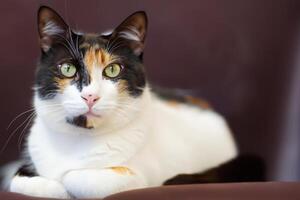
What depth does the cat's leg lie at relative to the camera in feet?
3.11

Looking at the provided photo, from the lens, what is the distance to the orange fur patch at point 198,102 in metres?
1.23

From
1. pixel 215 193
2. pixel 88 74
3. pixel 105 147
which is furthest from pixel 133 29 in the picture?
pixel 215 193

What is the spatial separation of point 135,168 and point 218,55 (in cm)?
38

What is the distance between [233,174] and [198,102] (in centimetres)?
20

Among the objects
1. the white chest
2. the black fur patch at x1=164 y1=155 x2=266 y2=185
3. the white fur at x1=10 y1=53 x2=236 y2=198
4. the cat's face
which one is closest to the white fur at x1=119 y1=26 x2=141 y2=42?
the cat's face

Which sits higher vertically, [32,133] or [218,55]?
[218,55]

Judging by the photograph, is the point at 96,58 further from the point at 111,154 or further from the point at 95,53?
the point at 111,154

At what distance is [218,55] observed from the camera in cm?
121

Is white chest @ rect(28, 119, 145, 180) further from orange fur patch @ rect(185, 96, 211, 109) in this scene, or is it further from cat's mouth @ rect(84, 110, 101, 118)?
orange fur patch @ rect(185, 96, 211, 109)

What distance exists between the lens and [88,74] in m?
0.96

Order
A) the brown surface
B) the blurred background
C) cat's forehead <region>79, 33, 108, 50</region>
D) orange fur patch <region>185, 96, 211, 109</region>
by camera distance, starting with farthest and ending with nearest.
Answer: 1. orange fur patch <region>185, 96, 211, 109</region>
2. the blurred background
3. cat's forehead <region>79, 33, 108, 50</region>
4. the brown surface

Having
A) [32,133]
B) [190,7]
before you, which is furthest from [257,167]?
[32,133]

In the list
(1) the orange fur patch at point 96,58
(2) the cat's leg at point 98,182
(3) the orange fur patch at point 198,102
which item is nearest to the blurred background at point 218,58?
(3) the orange fur patch at point 198,102

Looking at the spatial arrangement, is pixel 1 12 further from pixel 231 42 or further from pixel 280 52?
pixel 280 52
